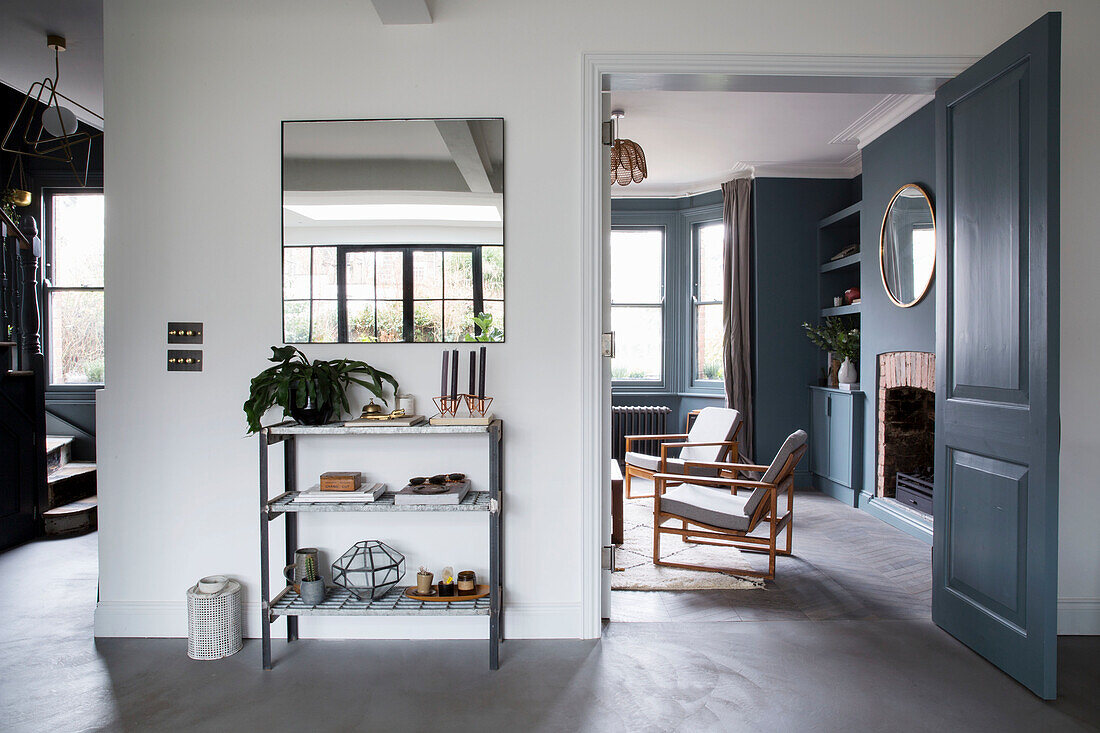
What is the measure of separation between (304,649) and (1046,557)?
2.84 m

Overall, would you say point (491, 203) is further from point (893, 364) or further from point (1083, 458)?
point (893, 364)

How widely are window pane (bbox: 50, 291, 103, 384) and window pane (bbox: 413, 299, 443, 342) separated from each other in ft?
16.0

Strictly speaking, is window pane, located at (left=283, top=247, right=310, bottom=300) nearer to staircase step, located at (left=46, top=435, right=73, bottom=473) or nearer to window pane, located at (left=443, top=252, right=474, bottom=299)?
window pane, located at (left=443, top=252, right=474, bottom=299)

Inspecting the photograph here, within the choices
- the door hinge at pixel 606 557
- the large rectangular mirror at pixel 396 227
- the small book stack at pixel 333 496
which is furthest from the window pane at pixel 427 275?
the door hinge at pixel 606 557

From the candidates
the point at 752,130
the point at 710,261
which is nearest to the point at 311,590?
the point at 752,130

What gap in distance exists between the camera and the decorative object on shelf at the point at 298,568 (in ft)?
9.32

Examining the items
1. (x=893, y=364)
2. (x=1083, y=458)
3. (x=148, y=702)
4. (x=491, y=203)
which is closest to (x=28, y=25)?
(x=491, y=203)

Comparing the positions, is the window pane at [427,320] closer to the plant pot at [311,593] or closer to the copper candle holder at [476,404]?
the copper candle holder at [476,404]

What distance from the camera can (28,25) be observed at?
11.2ft

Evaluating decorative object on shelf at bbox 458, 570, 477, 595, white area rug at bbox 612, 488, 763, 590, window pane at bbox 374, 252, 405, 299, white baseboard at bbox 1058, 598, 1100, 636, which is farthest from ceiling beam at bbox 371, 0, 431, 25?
white baseboard at bbox 1058, 598, 1100, 636

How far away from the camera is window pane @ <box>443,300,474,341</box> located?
2932 millimetres

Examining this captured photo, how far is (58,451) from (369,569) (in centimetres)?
424

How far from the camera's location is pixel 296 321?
2955 millimetres

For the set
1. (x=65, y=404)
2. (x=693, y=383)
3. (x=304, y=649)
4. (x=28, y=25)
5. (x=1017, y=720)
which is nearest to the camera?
(x=1017, y=720)
